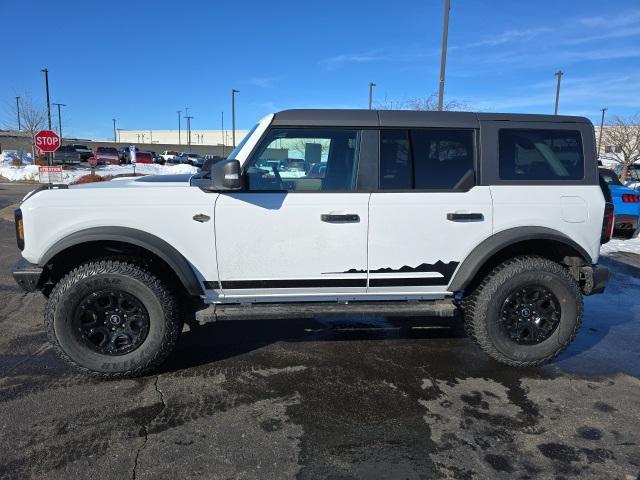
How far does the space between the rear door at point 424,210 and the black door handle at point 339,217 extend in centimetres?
13

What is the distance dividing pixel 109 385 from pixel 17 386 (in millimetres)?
664

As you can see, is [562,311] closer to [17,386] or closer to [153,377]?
[153,377]

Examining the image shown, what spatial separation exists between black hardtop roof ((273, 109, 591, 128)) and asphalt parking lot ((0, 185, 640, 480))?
201 centimetres

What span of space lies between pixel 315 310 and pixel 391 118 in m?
1.67

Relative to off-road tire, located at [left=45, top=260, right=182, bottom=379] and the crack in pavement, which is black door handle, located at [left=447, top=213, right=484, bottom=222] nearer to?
off-road tire, located at [left=45, top=260, right=182, bottom=379]

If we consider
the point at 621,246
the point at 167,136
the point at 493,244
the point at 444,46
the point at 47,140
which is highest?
the point at 167,136

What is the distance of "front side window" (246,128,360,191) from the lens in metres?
3.60

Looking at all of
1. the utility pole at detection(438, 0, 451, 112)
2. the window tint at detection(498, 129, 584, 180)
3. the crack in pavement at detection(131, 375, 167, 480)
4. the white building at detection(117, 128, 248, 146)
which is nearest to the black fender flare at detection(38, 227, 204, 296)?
the crack in pavement at detection(131, 375, 167, 480)

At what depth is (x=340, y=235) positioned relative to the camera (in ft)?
11.7

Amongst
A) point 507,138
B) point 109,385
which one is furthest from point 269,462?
point 507,138

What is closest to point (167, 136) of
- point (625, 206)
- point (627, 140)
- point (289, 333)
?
point (627, 140)

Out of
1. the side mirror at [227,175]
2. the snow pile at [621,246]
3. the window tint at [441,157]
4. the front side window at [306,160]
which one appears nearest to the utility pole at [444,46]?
the snow pile at [621,246]

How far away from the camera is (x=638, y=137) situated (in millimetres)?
28922

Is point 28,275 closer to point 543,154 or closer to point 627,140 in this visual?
point 543,154
